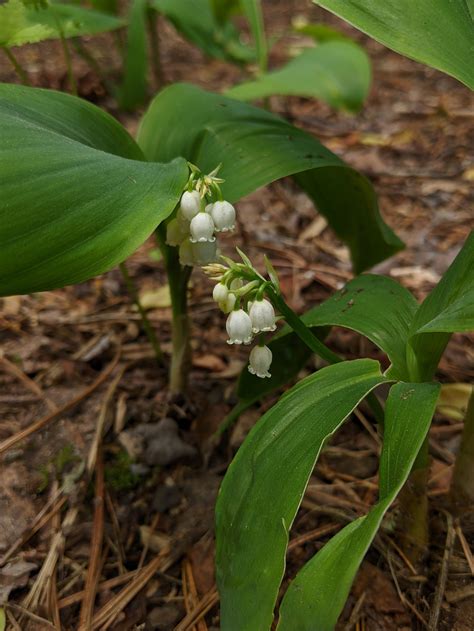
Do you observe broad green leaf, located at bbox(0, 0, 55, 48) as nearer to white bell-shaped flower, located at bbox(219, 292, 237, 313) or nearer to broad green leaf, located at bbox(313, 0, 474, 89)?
broad green leaf, located at bbox(313, 0, 474, 89)

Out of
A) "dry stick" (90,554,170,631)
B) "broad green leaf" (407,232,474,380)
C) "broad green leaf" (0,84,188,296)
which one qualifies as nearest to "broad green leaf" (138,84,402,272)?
"broad green leaf" (0,84,188,296)

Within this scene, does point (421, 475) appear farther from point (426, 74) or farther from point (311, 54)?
point (426, 74)

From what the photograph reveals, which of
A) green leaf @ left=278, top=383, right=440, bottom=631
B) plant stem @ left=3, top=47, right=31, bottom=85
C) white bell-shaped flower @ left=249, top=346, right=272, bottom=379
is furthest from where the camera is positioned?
plant stem @ left=3, top=47, right=31, bottom=85

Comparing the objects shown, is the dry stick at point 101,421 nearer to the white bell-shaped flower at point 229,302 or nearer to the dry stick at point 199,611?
the dry stick at point 199,611

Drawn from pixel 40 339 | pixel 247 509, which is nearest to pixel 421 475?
pixel 247 509

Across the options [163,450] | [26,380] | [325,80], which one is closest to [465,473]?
[163,450]

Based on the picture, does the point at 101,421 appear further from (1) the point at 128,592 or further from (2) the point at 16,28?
(2) the point at 16,28
